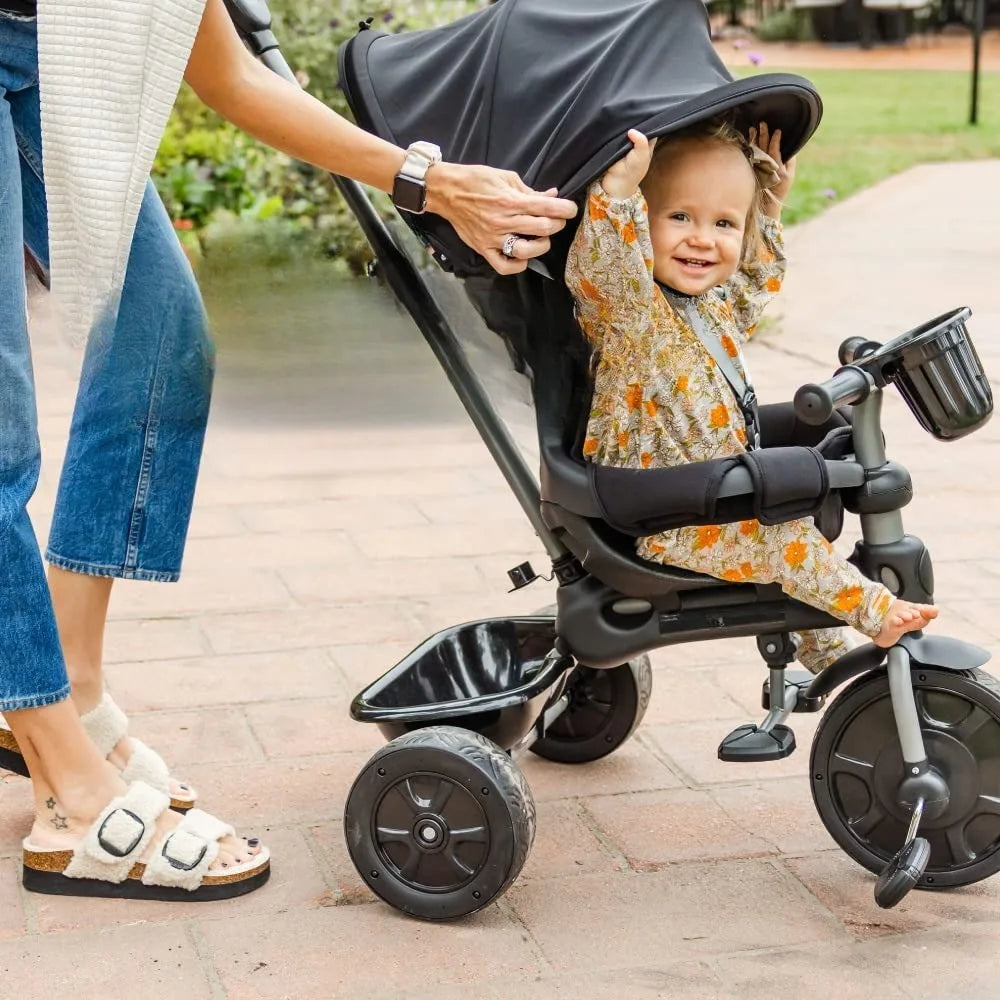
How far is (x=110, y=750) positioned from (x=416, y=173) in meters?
1.13

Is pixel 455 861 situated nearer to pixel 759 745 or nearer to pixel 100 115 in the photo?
pixel 759 745

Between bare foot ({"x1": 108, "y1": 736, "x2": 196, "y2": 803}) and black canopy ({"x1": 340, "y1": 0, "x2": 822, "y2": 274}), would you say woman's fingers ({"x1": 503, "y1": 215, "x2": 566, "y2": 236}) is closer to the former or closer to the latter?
black canopy ({"x1": 340, "y1": 0, "x2": 822, "y2": 274})

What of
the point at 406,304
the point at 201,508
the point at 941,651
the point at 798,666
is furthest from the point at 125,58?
the point at 201,508

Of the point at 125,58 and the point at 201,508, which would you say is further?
the point at 201,508

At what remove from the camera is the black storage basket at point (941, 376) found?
239cm

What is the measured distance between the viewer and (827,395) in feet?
7.43

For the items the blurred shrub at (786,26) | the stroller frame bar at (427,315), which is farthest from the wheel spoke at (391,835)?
the blurred shrub at (786,26)

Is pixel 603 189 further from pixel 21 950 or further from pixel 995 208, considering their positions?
pixel 995 208

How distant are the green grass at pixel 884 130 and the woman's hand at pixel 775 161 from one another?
7717 mm

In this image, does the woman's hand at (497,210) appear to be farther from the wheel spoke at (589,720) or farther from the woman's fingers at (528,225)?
the wheel spoke at (589,720)

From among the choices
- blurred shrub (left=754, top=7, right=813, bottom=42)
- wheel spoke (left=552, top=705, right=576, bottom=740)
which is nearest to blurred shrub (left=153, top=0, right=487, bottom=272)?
wheel spoke (left=552, top=705, right=576, bottom=740)

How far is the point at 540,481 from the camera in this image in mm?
2645

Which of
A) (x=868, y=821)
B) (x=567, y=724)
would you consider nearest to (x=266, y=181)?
(x=567, y=724)

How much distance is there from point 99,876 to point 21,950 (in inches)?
7.7
